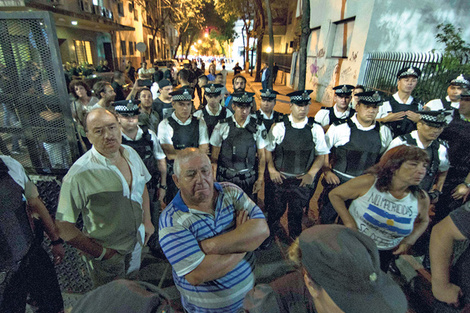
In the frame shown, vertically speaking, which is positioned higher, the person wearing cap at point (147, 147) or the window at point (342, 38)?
the window at point (342, 38)

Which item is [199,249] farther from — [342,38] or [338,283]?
[342,38]

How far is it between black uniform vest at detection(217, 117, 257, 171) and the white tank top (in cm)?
165

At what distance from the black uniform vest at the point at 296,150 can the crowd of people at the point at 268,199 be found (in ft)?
→ 0.05

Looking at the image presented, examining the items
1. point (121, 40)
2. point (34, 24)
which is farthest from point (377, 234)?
point (121, 40)

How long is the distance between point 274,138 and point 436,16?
9.63 meters

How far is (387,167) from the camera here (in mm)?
2229

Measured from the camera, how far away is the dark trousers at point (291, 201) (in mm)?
3535

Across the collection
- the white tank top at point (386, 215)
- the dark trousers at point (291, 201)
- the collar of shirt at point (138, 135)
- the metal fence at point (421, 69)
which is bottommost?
the dark trousers at point (291, 201)

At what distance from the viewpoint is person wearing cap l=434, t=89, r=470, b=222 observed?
3.44m

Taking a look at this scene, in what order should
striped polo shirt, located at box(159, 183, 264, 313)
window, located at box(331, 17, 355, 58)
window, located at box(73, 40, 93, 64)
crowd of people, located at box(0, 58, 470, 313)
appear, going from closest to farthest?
crowd of people, located at box(0, 58, 470, 313)
striped polo shirt, located at box(159, 183, 264, 313)
window, located at box(331, 17, 355, 58)
window, located at box(73, 40, 93, 64)

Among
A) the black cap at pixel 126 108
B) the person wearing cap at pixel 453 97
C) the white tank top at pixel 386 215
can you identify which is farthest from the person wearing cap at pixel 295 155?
the person wearing cap at pixel 453 97

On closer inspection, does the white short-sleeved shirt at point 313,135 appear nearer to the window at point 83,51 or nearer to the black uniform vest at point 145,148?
the black uniform vest at point 145,148

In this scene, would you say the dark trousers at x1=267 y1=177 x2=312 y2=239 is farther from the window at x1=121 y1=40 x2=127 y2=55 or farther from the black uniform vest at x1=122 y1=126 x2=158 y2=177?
the window at x1=121 y1=40 x2=127 y2=55

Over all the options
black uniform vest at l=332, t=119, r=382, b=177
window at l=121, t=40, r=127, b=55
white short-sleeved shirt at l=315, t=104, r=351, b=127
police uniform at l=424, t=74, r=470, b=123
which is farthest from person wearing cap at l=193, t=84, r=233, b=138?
window at l=121, t=40, r=127, b=55
